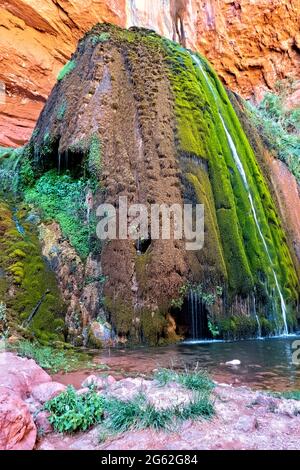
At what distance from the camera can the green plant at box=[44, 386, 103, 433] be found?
284cm

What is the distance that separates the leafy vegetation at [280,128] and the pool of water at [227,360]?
8892mm

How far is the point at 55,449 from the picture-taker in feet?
8.52

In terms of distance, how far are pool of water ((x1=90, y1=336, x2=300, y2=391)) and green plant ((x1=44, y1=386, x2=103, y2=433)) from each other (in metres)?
1.49

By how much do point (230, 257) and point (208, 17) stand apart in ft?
65.9

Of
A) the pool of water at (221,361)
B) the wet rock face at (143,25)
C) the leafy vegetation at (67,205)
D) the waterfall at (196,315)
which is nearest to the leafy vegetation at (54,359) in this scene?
the pool of water at (221,361)

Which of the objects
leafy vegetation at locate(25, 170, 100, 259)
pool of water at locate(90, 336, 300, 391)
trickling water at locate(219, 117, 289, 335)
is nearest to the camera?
pool of water at locate(90, 336, 300, 391)

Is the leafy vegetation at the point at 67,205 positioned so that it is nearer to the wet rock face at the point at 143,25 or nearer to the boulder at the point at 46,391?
the boulder at the point at 46,391

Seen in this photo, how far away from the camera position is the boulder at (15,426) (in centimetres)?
249

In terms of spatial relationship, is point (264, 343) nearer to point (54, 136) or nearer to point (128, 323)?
point (128, 323)

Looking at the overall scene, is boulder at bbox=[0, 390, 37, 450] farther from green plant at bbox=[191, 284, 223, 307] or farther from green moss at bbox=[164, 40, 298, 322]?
green moss at bbox=[164, 40, 298, 322]

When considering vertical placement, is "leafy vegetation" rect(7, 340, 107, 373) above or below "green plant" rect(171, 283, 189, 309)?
below

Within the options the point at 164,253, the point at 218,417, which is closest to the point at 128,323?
the point at 164,253

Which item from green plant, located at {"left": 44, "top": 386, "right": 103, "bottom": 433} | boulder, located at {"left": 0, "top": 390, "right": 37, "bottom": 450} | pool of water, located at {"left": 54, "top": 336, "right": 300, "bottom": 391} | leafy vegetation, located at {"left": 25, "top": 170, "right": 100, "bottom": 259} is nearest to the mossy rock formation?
leafy vegetation, located at {"left": 25, "top": 170, "right": 100, "bottom": 259}

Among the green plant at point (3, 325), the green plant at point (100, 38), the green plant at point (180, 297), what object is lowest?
the green plant at point (3, 325)
